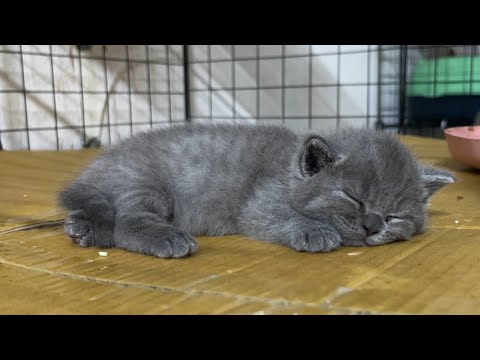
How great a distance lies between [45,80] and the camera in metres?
3.24

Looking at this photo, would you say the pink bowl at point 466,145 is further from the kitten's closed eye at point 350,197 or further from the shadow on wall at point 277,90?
the shadow on wall at point 277,90

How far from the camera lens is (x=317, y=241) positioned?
1.15 meters

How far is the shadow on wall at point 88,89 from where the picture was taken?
312 cm

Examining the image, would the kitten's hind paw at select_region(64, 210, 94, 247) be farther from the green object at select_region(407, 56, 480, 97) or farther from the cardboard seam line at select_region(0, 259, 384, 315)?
the green object at select_region(407, 56, 480, 97)

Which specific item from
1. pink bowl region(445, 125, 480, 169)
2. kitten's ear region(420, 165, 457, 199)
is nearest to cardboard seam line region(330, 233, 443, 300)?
kitten's ear region(420, 165, 457, 199)

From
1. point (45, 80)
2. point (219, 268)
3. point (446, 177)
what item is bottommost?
point (219, 268)

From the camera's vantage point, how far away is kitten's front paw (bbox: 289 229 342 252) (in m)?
1.14

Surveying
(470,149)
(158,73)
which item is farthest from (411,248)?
(158,73)

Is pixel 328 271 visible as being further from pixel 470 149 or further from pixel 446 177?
pixel 470 149

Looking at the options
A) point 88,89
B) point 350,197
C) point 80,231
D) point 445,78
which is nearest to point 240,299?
point 350,197

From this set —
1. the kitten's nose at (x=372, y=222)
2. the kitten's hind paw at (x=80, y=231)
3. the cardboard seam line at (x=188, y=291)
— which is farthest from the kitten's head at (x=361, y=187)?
the kitten's hind paw at (x=80, y=231)

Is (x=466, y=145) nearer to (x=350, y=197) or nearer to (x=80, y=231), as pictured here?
(x=350, y=197)

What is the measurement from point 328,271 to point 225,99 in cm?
342

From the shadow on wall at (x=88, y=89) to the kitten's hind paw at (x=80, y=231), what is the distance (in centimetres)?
208
